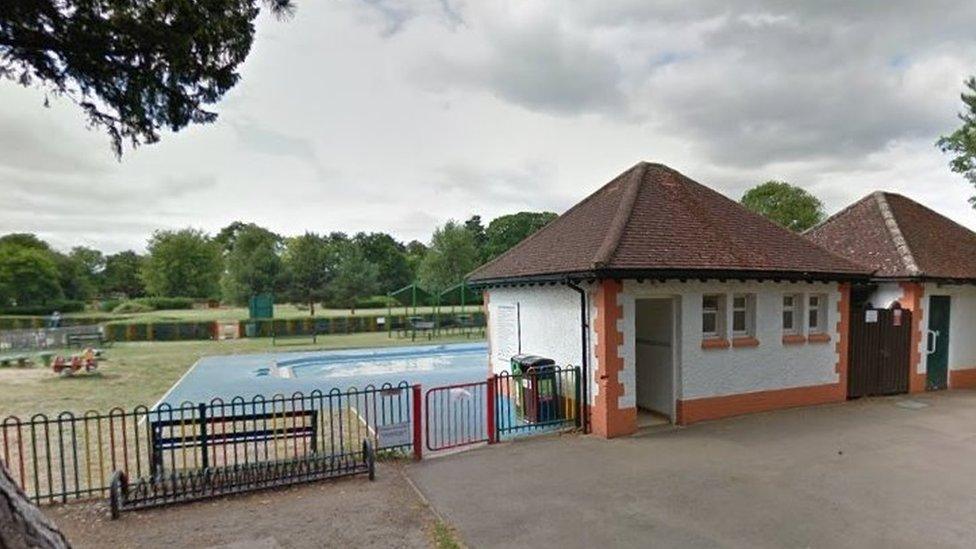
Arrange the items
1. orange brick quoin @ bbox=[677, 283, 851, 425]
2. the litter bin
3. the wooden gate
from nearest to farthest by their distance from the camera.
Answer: orange brick quoin @ bbox=[677, 283, 851, 425] → the litter bin → the wooden gate

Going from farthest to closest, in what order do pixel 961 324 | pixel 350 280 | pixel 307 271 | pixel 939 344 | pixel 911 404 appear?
pixel 350 280 < pixel 307 271 < pixel 961 324 < pixel 939 344 < pixel 911 404

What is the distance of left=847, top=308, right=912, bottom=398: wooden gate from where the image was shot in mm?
11914

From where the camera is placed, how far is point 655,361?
35.7ft

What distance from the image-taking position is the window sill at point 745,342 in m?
10.3

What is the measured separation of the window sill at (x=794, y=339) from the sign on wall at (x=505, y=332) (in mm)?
5770

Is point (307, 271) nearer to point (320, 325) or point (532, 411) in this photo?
point (320, 325)

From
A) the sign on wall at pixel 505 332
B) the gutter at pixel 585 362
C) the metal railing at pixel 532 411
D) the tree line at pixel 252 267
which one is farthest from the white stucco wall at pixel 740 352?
the tree line at pixel 252 267

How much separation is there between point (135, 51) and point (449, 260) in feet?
137

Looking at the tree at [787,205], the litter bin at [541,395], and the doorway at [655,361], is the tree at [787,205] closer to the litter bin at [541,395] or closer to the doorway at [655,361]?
the doorway at [655,361]

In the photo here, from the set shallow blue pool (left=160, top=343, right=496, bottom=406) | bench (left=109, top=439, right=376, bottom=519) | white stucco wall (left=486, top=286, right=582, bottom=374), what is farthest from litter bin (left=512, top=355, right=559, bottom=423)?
shallow blue pool (left=160, top=343, right=496, bottom=406)

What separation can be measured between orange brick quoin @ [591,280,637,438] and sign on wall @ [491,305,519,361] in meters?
3.59

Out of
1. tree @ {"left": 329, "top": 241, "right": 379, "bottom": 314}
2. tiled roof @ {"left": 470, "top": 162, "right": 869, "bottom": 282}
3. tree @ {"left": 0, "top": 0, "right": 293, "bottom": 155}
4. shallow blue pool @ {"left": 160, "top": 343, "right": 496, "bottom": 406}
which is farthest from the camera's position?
tree @ {"left": 329, "top": 241, "right": 379, "bottom": 314}

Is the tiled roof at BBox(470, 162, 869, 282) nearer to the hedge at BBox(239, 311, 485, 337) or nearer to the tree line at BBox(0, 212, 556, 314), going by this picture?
the hedge at BBox(239, 311, 485, 337)

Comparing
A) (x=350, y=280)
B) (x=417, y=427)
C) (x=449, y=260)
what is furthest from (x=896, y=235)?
(x=350, y=280)
